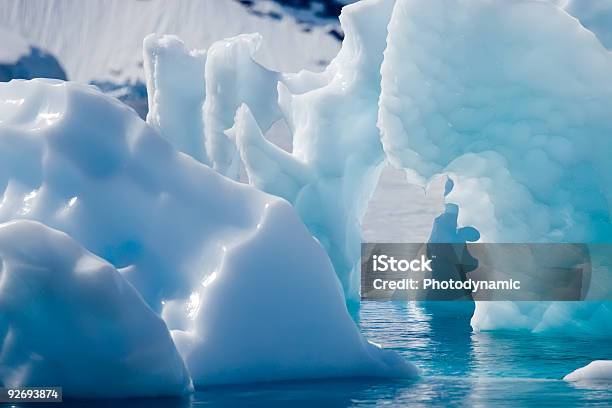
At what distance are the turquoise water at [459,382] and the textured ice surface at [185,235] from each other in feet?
0.89

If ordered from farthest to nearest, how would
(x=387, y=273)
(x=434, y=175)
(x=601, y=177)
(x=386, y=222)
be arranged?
(x=387, y=273)
(x=386, y=222)
(x=434, y=175)
(x=601, y=177)

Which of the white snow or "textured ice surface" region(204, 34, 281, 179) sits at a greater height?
the white snow

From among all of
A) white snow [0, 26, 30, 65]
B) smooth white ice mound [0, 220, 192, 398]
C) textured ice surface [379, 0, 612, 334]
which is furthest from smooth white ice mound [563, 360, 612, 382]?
white snow [0, 26, 30, 65]

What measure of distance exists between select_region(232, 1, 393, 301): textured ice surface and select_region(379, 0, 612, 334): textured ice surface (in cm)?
311

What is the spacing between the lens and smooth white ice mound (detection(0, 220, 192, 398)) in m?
5.66

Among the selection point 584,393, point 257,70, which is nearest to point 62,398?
point 584,393

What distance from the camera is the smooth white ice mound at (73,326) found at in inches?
223

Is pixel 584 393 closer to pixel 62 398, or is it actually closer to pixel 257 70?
pixel 62 398

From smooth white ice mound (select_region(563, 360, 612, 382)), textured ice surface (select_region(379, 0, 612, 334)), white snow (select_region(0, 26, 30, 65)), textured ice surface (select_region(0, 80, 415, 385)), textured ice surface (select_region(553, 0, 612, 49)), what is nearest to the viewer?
textured ice surface (select_region(0, 80, 415, 385))

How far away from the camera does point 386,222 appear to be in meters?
26.1

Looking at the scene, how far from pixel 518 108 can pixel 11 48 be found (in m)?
16.9

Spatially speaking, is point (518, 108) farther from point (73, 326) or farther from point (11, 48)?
point (11, 48)

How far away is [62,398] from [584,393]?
3.29m

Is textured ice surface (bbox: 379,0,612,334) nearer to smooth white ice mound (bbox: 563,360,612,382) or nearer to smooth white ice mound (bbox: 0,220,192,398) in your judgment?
smooth white ice mound (bbox: 563,360,612,382)
